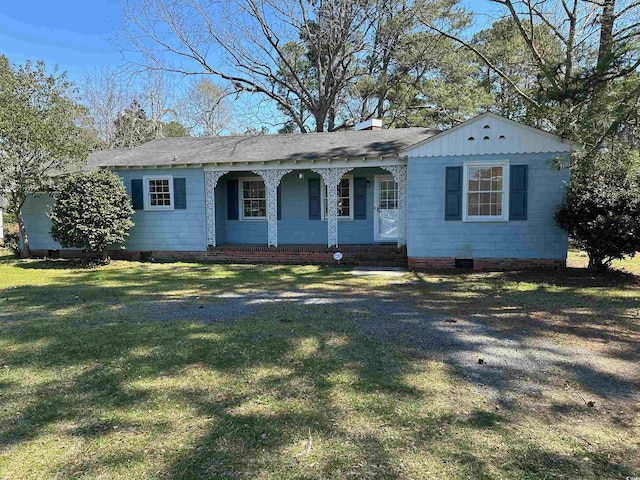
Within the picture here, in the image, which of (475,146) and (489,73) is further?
(489,73)

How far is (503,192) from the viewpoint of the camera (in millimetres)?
9438

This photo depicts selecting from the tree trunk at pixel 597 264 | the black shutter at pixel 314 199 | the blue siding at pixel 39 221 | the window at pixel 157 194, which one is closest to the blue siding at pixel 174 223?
the window at pixel 157 194

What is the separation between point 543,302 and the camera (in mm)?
6551

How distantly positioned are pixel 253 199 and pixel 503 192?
7104mm

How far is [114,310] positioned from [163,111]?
83.7ft

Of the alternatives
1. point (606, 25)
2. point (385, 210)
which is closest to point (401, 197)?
point (385, 210)

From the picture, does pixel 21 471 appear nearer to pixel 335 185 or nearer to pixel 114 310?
pixel 114 310

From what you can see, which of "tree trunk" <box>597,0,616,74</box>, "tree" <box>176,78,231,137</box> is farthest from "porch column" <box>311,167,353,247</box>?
"tree" <box>176,78,231,137</box>

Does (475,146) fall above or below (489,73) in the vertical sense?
below

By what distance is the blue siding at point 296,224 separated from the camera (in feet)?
39.5

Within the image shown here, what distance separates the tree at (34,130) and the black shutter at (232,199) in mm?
4050

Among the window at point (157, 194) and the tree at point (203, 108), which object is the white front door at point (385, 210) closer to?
the window at point (157, 194)

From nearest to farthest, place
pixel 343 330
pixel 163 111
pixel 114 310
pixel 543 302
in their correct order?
pixel 343 330 → pixel 114 310 → pixel 543 302 → pixel 163 111

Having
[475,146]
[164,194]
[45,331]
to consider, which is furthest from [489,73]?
[45,331]
